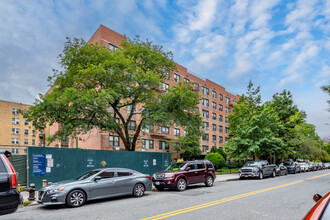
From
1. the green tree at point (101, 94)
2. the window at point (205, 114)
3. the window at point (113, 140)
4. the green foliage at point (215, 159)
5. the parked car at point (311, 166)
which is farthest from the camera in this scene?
the window at point (205, 114)

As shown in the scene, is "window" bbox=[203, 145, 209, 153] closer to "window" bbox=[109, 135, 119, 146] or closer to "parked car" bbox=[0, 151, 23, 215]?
"window" bbox=[109, 135, 119, 146]

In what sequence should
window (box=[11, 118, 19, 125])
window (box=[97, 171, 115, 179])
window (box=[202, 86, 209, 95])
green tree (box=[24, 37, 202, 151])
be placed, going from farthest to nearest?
window (box=[11, 118, 19, 125])
window (box=[202, 86, 209, 95])
green tree (box=[24, 37, 202, 151])
window (box=[97, 171, 115, 179])

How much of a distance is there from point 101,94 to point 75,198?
9.47 metres

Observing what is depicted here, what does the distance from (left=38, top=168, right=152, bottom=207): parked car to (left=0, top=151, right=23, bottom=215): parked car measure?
3.82 metres

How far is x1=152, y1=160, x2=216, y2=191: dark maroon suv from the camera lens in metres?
13.8

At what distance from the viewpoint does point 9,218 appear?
8.00 metres

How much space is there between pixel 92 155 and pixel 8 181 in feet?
36.0

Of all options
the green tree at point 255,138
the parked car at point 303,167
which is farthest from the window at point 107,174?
the parked car at point 303,167

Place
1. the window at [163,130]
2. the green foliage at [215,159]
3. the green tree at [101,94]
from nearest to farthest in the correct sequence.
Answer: the green tree at [101,94], the green foliage at [215,159], the window at [163,130]

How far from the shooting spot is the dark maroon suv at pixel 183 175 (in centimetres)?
1377

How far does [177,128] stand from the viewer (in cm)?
4806

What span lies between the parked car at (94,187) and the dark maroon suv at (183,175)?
1818 millimetres

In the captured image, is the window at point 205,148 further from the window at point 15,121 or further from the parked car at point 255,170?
the window at point 15,121

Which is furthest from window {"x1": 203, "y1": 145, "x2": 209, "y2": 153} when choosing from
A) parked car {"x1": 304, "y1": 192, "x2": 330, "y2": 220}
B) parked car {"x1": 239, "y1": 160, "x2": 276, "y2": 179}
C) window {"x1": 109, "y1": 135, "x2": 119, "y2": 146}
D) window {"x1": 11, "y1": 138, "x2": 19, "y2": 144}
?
parked car {"x1": 304, "y1": 192, "x2": 330, "y2": 220}
